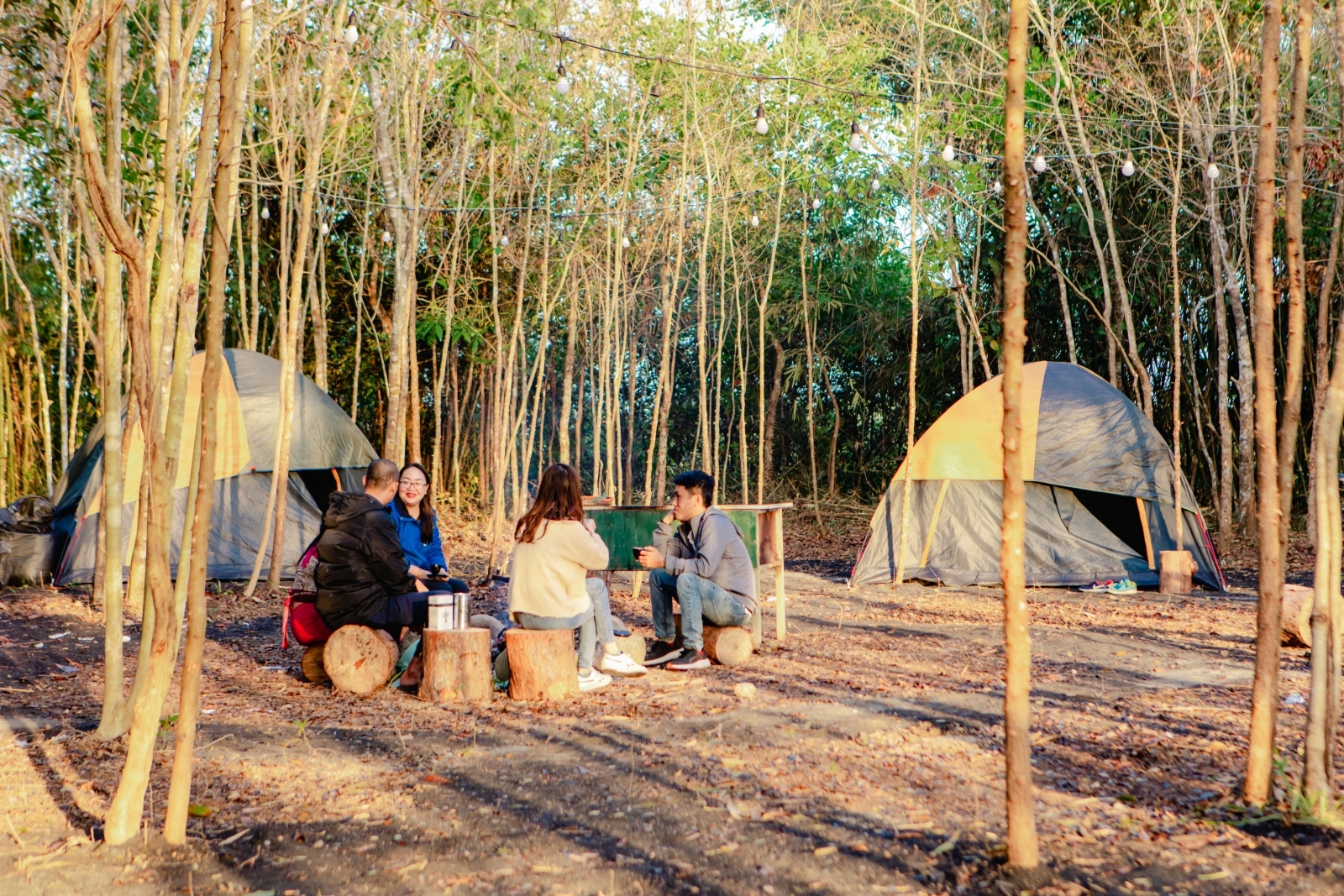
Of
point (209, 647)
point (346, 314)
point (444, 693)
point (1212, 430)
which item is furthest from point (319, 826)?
point (1212, 430)

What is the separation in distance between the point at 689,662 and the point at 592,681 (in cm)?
76

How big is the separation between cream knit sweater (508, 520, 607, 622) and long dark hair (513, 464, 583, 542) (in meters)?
→ 0.03

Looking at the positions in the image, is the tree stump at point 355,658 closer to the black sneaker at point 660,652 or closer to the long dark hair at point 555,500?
the long dark hair at point 555,500

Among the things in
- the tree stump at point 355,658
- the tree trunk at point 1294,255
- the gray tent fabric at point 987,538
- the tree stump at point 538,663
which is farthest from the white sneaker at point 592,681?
the gray tent fabric at point 987,538

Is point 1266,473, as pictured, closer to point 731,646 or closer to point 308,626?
point 731,646

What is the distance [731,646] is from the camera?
6461mm

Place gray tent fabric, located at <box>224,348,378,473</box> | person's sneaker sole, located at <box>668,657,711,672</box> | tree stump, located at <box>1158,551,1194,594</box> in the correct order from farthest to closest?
gray tent fabric, located at <box>224,348,378,473</box>, tree stump, located at <box>1158,551,1194,594</box>, person's sneaker sole, located at <box>668,657,711,672</box>

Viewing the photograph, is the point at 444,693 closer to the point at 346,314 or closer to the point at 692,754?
the point at 692,754

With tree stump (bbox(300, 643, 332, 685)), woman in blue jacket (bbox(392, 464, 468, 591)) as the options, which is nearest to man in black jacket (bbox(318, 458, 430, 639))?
tree stump (bbox(300, 643, 332, 685))

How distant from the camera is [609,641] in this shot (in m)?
6.15

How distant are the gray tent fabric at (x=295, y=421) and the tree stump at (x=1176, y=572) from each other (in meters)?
7.50

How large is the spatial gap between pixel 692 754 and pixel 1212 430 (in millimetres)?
12052

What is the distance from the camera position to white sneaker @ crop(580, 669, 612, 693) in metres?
5.71

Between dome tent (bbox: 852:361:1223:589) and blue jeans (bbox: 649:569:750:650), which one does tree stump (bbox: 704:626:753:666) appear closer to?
blue jeans (bbox: 649:569:750:650)
